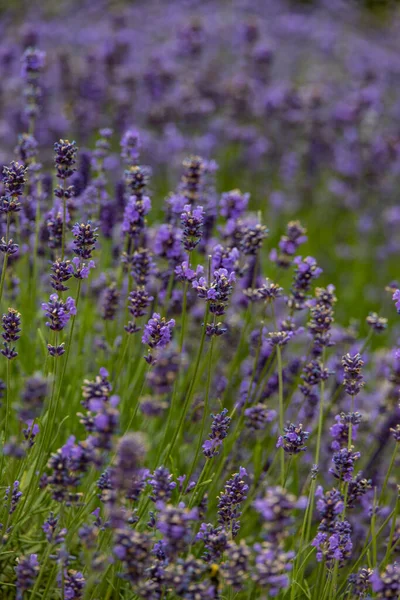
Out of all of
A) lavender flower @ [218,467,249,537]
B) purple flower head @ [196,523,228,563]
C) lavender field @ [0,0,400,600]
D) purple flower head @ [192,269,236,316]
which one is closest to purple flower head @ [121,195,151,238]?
lavender field @ [0,0,400,600]

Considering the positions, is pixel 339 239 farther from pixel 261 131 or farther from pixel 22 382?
pixel 22 382

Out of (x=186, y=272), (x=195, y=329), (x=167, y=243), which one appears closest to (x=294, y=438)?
(x=186, y=272)

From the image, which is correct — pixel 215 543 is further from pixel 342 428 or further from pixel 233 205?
pixel 233 205

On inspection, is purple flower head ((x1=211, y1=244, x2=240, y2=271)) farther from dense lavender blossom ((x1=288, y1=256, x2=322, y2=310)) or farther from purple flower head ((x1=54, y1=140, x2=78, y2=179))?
purple flower head ((x1=54, y1=140, x2=78, y2=179))

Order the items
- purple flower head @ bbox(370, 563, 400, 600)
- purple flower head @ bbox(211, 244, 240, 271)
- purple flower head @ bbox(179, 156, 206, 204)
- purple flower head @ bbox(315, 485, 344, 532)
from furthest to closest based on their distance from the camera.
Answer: purple flower head @ bbox(179, 156, 206, 204)
purple flower head @ bbox(211, 244, 240, 271)
purple flower head @ bbox(315, 485, 344, 532)
purple flower head @ bbox(370, 563, 400, 600)

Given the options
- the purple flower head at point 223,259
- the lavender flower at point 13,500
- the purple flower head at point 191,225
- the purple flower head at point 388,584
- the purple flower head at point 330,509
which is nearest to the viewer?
the purple flower head at point 388,584

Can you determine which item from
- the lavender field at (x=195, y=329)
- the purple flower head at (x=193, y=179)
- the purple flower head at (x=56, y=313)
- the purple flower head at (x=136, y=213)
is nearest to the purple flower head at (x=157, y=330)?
the lavender field at (x=195, y=329)

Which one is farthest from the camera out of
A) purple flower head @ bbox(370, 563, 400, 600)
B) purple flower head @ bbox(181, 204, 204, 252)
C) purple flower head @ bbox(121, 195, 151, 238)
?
purple flower head @ bbox(121, 195, 151, 238)

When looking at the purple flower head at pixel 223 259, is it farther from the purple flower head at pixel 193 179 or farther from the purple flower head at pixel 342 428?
the purple flower head at pixel 342 428
